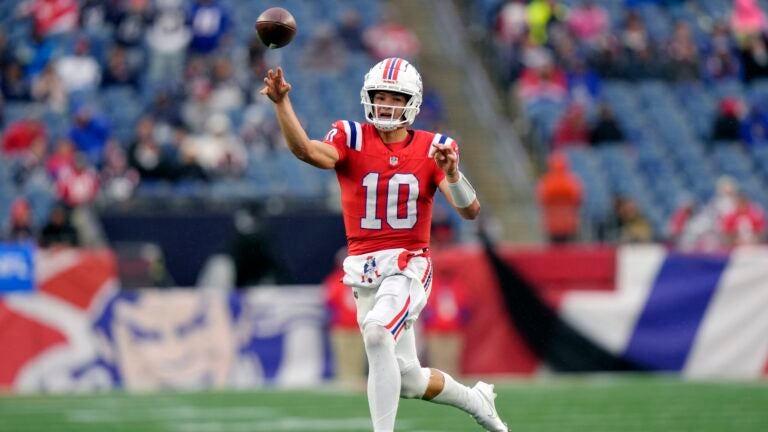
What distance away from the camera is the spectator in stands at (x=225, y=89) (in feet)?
55.1

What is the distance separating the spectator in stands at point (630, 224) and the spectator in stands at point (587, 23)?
4.48m

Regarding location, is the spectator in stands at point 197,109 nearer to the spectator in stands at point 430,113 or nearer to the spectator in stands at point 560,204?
the spectator in stands at point 430,113

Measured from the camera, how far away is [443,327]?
13.4m

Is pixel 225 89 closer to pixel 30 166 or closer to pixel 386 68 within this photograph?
pixel 30 166

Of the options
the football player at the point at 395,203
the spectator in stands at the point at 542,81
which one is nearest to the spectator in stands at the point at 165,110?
the spectator in stands at the point at 542,81

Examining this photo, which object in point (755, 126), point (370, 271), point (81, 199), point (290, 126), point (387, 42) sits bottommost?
point (81, 199)

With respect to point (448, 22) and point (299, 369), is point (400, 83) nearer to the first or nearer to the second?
point (299, 369)

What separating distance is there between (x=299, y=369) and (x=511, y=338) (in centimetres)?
205

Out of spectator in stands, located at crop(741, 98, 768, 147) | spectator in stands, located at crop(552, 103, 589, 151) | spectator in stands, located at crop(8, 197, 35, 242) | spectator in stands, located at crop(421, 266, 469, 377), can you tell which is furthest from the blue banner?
spectator in stands, located at crop(741, 98, 768, 147)

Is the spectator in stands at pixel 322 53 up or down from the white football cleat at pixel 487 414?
up

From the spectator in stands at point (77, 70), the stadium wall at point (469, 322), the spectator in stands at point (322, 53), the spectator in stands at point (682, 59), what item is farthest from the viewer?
the spectator in stands at point (682, 59)

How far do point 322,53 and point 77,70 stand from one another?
3361 millimetres

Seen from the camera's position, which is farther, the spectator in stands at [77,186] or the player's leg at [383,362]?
the spectator in stands at [77,186]

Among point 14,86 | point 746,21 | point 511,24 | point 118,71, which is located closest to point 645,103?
point 511,24
